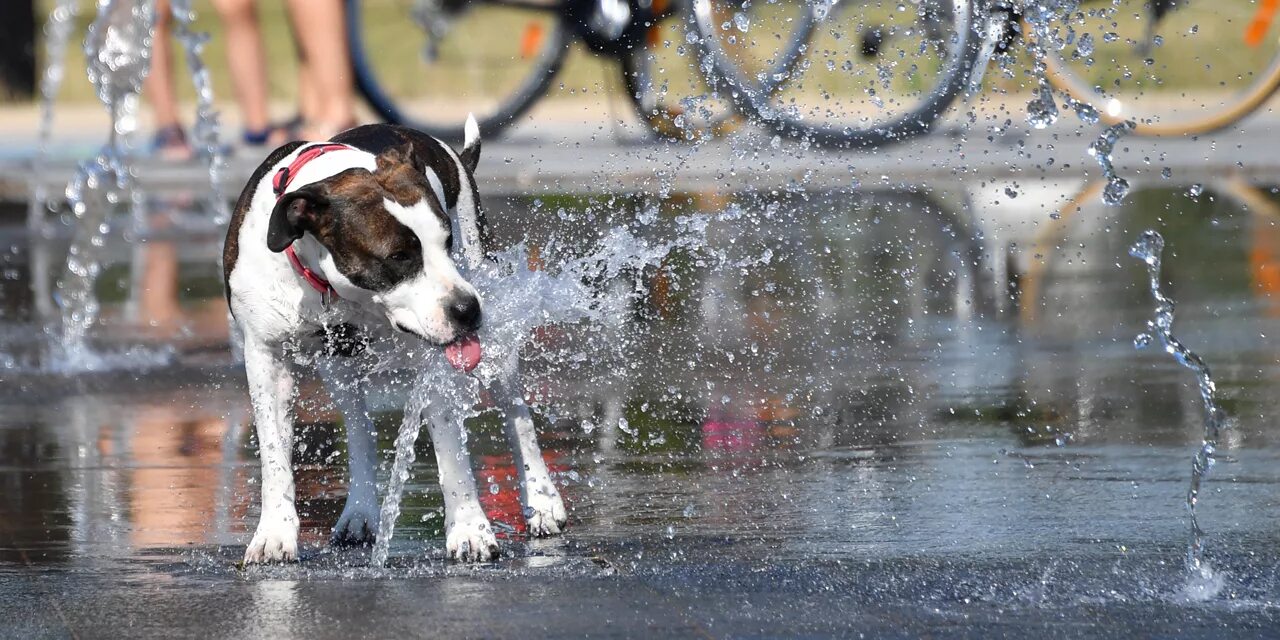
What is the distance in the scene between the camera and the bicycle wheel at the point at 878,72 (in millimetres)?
10656

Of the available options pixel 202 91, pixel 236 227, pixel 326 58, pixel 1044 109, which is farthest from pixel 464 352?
pixel 326 58

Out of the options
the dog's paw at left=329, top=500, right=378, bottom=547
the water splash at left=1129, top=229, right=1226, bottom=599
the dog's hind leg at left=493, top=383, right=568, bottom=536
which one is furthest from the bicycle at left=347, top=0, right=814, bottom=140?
the dog's paw at left=329, top=500, right=378, bottom=547

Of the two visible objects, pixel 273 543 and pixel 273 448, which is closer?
pixel 273 543

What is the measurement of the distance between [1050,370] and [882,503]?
193cm

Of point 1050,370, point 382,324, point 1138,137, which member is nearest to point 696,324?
point 1050,370

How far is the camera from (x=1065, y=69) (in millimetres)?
12008

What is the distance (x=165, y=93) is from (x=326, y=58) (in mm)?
1939

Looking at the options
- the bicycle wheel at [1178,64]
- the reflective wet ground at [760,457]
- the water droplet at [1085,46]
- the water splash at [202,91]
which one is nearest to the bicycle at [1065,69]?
the bicycle wheel at [1178,64]

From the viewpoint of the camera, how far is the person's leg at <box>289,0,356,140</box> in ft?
34.2

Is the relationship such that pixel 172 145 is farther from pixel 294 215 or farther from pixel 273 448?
pixel 294 215

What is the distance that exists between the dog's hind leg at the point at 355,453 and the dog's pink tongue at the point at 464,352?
0.51 m

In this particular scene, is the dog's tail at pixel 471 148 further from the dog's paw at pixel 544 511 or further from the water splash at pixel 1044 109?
the water splash at pixel 1044 109

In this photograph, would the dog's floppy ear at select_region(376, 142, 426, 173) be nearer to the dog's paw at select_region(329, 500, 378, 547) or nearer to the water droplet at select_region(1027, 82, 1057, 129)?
the dog's paw at select_region(329, 500, 378, 547)

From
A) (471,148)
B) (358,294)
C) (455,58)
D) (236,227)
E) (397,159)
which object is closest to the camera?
(358,294)
